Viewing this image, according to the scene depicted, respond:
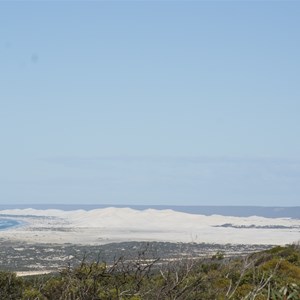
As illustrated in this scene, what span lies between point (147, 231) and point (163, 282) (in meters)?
53.7

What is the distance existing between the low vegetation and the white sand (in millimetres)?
25469

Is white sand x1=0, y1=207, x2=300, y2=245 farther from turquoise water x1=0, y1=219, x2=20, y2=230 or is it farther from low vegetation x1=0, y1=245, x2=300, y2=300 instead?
low vegetation x1=0, y1=245, x2=300, y2=300

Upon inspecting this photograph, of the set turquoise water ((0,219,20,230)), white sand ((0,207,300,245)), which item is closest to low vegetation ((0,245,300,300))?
white sand ((0,207,300,245))

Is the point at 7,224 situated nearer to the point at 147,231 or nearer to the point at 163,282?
the point at 147,231

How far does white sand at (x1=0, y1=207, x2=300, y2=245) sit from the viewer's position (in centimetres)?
5216

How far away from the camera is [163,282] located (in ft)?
32.7

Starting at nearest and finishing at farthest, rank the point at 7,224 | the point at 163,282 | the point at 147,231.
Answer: the point at 163,282 → the point at 147,231 → the point at 7,224

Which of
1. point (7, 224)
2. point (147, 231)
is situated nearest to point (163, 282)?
point (147, 231)

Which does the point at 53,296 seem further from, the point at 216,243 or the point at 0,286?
the point at 216,243

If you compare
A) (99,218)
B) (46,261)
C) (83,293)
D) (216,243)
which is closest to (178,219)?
(99,218)

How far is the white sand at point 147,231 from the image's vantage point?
5216 cm

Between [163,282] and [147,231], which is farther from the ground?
[147,231]

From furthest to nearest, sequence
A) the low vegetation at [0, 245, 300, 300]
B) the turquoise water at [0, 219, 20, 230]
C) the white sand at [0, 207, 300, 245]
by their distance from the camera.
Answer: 1. the turquoise water at [0, 219, 20, 230]
2. the white sand at [0, 207, 300, 245]
3. the low vegetation at [0, 245, 300, 300]

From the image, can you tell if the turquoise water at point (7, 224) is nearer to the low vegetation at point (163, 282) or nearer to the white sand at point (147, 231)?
the white sand at point (147, 231)
